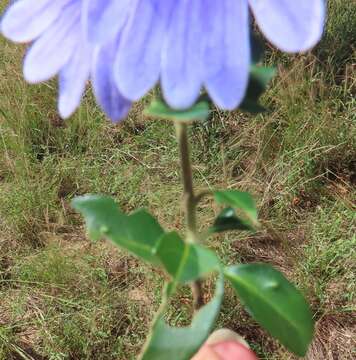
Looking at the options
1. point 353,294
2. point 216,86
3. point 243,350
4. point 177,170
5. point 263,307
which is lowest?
point 353,294

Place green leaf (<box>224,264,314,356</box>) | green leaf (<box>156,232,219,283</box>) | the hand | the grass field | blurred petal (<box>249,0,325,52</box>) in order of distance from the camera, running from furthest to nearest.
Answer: the grass field
the hand
green leaf (<box>224,264,314,356</box>)
green leaf (<box>156,232,219,283</box>)
blurred petal (<box>249,0,325,52</box>)

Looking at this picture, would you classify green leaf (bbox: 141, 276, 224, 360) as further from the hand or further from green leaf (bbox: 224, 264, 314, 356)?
the hand

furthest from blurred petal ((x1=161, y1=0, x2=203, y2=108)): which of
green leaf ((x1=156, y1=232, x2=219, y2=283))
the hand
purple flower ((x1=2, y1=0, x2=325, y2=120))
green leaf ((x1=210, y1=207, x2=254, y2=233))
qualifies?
the hand

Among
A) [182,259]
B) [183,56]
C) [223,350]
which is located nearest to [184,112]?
[183,56]

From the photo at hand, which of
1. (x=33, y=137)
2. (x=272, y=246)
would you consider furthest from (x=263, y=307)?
(x=33, y=137)

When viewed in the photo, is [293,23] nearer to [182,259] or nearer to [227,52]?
[227,52]

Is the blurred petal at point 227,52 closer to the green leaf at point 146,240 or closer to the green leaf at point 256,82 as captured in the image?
the green leaf at point 256,82

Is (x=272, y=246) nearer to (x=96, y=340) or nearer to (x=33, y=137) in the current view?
(x=96, y=340)
